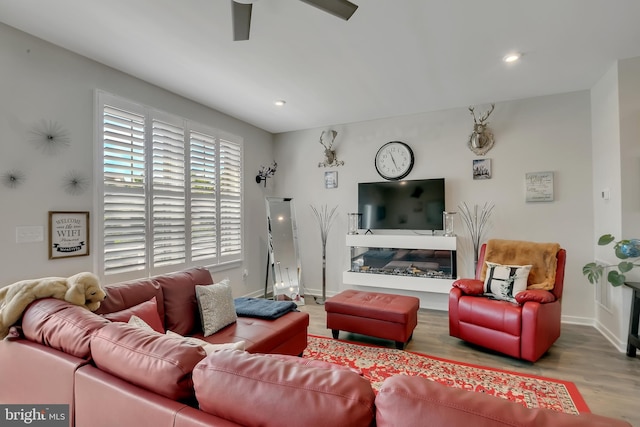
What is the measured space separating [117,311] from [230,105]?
2.86 meters

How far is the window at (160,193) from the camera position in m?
2.91

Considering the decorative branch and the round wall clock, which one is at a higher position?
the round wall clock

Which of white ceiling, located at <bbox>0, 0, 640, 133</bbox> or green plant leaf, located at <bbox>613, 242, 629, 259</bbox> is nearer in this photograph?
white ceiling, located at <bbox>0, 0, 640, 133</bbox>

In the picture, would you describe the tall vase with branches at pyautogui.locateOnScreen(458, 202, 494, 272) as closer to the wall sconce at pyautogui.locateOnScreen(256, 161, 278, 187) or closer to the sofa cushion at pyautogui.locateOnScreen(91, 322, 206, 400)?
the wall sconce at pyautogui.locateOnScreen(256, 161, 278, 187)

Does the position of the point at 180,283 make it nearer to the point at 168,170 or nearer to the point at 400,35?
the point at 168,170

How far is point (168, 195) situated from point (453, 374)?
3.31 m

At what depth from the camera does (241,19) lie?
1896 millimetres

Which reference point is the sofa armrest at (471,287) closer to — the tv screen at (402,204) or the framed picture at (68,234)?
the tv screen at (402,204)

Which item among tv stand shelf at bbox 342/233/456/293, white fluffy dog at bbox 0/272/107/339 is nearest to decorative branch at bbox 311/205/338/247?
tv stand shelf at bbox 342/233/456/293

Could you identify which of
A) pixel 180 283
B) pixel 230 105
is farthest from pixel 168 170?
pixel 180 283

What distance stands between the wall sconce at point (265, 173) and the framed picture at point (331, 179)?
90 centimetres

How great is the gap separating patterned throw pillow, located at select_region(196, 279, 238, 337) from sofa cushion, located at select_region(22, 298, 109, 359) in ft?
2.95

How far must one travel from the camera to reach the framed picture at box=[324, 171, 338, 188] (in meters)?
4.88

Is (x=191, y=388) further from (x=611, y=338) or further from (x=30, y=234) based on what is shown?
(x=611, y=338)
